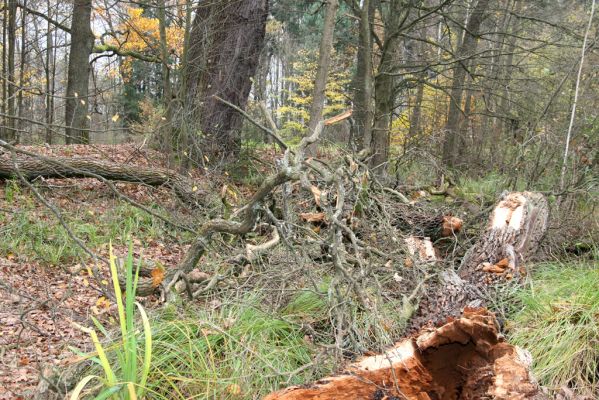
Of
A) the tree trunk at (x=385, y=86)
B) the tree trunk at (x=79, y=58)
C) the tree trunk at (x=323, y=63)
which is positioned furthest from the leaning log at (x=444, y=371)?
the tree trunk at (x=79, y=58)

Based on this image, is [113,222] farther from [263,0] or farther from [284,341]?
[263,0]

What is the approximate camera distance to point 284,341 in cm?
303

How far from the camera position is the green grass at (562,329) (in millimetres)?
3018

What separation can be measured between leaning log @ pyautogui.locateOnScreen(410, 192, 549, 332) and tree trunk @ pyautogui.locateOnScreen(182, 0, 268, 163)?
16.7 ft

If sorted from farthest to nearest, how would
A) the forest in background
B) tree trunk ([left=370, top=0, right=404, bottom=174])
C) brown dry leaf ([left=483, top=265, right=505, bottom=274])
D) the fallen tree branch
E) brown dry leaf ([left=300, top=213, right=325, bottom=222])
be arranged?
tree trunk ([left=370, top=0, right=404, bottom=174]), the fallen tree branch, brown dry leaf ([left=300, top=213, right=325, bottom=222]), brown dry leaf ([left=483, top=265, right=505, bottom=274]), the forest in background

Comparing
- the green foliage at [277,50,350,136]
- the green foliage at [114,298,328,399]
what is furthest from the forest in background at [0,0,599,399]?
the green foliage at [277,50,350,136]

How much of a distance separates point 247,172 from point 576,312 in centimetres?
653

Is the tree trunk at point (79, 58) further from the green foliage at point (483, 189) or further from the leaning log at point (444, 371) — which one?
the leaning log at point (444, 371)

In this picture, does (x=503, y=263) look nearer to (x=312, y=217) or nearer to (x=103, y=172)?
(x=312, y=217)

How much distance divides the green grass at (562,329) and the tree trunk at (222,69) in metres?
5.96

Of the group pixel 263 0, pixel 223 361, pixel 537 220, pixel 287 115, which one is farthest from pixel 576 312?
pixel 287 115

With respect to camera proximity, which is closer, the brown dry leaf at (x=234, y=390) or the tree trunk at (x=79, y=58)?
the brown dry leaf at (x=234, y=390)

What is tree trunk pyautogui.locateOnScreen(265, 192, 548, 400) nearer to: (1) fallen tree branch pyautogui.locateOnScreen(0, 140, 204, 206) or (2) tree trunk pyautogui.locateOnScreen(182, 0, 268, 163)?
(1) fallen tree branch pyautogui.locateOnScreen(0, 140, 204, 206)

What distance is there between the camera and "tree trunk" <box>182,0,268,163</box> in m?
8.48
